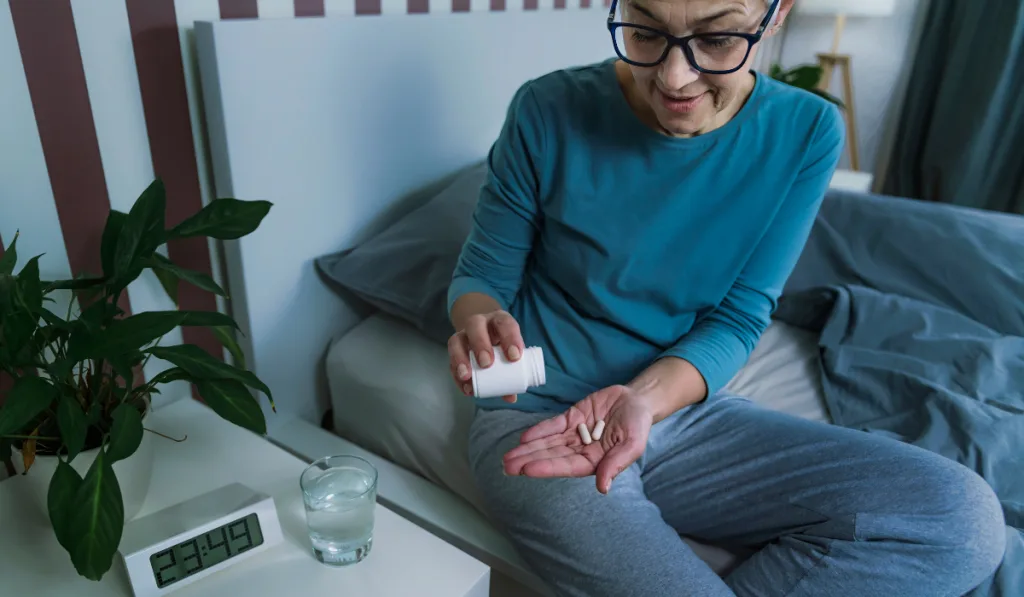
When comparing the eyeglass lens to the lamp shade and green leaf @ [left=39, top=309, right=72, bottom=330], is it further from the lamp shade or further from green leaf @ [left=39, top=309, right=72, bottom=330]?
the lamp shade

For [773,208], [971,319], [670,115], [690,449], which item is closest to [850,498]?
[690,449]

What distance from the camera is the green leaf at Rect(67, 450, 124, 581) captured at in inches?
23.0

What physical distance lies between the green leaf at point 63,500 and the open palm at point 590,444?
406 millimetres

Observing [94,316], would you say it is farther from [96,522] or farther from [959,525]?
[959,525]

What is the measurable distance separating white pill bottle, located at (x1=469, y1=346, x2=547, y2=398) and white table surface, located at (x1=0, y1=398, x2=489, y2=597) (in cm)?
21

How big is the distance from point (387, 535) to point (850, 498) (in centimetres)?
53

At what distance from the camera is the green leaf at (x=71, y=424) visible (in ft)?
1.97

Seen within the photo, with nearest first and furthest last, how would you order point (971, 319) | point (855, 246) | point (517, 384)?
point (517, 384) < point (971, 319) < point (855, 246)

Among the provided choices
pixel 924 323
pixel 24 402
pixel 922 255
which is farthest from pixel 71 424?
pixel 922 255

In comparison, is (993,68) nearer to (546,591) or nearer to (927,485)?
(927,485)

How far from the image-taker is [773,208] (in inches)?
35.1

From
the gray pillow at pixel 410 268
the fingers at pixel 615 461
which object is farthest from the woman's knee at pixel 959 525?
the gray pillow at pixel 410 268

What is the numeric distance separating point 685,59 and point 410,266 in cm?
59

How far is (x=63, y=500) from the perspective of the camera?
598 mm
